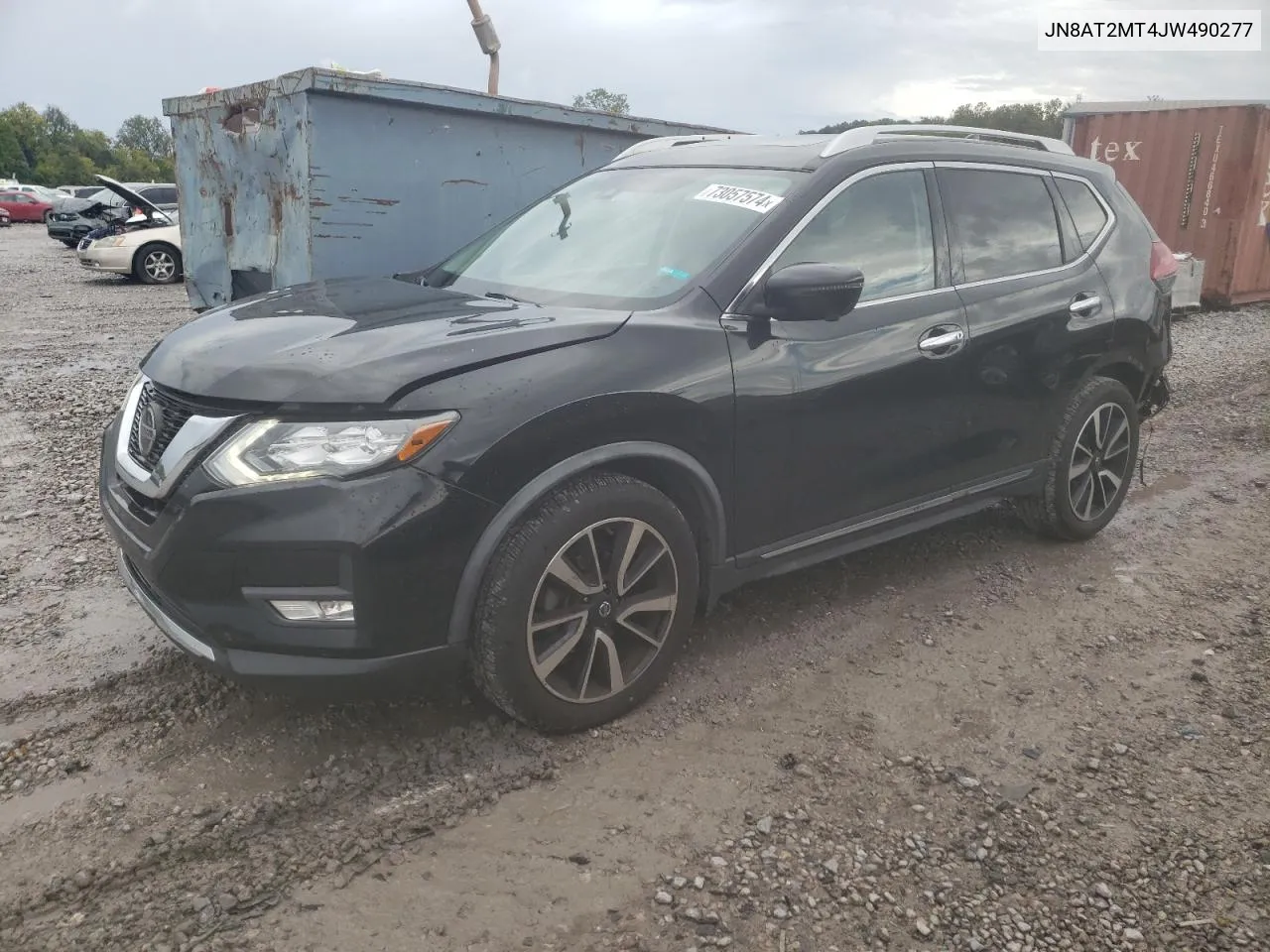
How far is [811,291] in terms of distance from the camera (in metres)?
2.96

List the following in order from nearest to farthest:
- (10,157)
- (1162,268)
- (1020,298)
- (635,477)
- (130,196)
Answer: (635,477), (1020,298), (1162,268), (130,196), (10,157)

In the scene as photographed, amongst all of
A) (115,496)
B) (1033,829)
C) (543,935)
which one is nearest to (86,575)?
(115,496)

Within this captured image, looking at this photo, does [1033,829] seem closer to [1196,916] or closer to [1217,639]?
[1196,916]

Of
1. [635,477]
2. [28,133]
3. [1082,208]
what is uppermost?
[28,133]

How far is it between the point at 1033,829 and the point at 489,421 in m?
1.78

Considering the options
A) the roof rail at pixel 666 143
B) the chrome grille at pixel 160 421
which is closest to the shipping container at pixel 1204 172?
the roof rail at pixel 666 143

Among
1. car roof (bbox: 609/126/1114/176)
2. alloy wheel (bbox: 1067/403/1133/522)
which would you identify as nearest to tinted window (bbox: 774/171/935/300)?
car roof (bbox: 609/126/1114/176)

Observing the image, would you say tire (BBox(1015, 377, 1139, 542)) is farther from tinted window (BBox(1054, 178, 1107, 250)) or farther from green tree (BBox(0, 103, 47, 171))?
green tree (BBox(0, 103, 47, 171))

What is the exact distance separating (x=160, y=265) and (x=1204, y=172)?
14685mm

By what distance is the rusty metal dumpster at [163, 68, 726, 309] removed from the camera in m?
5.49

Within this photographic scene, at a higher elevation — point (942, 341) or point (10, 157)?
point (10, 157)

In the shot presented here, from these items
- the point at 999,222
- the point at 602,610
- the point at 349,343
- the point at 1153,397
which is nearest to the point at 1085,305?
the point at 999,222

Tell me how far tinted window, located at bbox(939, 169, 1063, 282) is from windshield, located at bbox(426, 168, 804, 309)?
2.64 feet

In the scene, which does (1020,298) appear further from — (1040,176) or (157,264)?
(157,264)
